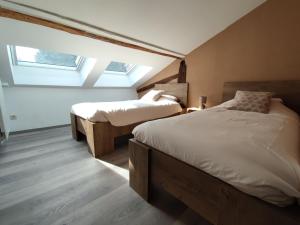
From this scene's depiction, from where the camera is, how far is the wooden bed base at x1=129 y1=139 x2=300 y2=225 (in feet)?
2.64

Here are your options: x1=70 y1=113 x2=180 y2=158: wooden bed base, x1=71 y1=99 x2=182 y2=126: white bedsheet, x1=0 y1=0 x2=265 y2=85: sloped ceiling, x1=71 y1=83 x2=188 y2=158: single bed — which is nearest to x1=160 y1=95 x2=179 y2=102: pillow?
x1=71 y1=99 x2=182 y2=126: white bedsheet

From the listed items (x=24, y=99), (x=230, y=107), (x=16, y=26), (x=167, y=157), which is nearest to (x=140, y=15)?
(x=16, y=26)

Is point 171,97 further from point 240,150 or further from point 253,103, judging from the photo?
point 240,150

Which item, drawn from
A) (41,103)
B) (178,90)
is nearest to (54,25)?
(41,103)

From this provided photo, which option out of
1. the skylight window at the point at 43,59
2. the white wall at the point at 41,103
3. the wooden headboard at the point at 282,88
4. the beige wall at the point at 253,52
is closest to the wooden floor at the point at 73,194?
the white wall at the point at 41,103

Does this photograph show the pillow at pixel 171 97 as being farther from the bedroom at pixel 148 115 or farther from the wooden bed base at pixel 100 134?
the wooden bed base at pixel 100 134

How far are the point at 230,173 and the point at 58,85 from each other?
12.0 ft

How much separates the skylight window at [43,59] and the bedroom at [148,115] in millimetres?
37

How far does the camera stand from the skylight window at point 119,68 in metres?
4.24

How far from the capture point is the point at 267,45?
103 inches

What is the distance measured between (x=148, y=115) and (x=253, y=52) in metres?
2.17

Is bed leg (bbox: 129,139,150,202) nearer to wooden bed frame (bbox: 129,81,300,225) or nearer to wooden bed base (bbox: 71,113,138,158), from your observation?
wooden bed frame (bbox: 129,81,300,225)

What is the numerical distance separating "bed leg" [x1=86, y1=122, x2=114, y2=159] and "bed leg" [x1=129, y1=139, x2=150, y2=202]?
0.88m

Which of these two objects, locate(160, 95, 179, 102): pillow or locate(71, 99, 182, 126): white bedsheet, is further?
locate(160, 95, 179, 102): pillow
